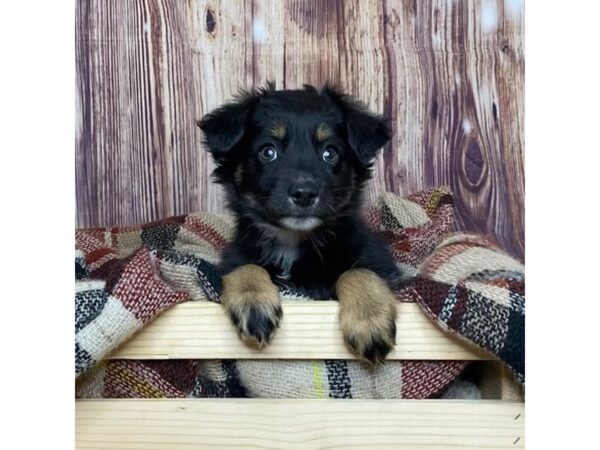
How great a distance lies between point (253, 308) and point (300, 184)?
0.50 meters

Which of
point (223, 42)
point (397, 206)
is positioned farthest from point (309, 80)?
point (397, 206)

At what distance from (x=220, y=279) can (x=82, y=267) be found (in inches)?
26.6

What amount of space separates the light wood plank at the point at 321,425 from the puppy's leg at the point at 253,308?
192 millimetres

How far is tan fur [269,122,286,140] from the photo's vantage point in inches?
108

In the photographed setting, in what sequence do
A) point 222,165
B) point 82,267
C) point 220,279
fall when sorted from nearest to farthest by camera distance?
point 220,279 < point 82,267 < point 222,165

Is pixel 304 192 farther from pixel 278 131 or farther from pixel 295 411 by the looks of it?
pixel 295 411

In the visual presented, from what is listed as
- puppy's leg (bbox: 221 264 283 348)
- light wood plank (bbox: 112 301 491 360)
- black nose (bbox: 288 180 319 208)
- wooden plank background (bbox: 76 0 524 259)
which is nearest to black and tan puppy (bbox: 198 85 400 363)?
black nose (bbox: 288 180 319 208)

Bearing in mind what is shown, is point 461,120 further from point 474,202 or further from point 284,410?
point 284,410

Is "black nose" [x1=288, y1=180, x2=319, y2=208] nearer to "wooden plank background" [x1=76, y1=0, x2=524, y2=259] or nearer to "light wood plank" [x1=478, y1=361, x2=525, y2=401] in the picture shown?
"light wood plank" [x1=478, y1=361, x2=525, y2=401]

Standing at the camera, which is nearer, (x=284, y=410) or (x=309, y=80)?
(x=284, y=410)

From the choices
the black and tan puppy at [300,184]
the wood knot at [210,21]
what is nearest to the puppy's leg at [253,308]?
the black and tan puppy at [300,184]

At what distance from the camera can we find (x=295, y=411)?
219 cm

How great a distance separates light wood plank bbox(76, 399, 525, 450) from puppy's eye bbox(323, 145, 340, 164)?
924 millimetres

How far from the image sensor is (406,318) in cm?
222
